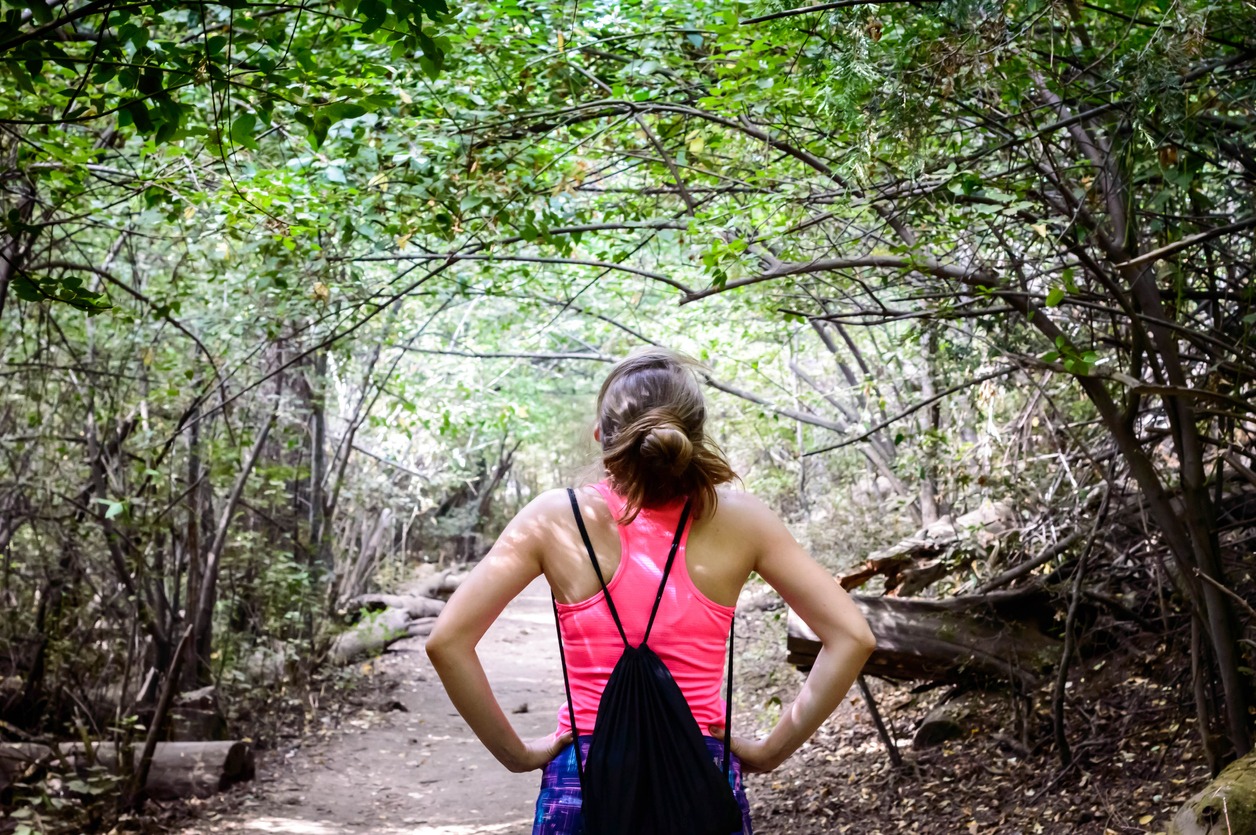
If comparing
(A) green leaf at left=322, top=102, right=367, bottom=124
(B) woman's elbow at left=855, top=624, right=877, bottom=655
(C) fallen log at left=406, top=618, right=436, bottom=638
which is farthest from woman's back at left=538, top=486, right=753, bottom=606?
(C) fallen log at left=406, top=618, right=436, bottom=638

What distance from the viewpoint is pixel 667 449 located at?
2158mm

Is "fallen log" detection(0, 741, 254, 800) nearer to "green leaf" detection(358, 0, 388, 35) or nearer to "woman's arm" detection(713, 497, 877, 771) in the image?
"green leaf" detection(358, 0, 388, 35)

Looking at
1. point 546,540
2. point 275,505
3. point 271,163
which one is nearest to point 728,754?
point 546,540

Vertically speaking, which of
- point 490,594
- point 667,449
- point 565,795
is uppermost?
point 667,449

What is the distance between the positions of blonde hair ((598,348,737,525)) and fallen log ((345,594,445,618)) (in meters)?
12.1

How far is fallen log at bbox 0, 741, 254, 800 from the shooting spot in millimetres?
6531

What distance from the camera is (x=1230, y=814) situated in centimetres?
273

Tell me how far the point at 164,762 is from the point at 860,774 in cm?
485

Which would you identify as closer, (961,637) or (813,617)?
(813,617)

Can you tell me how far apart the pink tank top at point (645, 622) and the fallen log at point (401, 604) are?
1202 centimetres

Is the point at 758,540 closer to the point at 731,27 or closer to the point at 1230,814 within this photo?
the point at 1230,814

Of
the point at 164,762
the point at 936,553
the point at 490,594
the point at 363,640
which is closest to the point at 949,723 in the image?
the point at 936,553

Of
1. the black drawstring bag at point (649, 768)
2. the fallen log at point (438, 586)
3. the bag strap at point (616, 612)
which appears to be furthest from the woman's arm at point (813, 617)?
the fallen log at point (438, 586)

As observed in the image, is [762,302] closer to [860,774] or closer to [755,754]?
[860,774]
